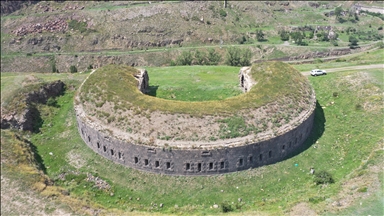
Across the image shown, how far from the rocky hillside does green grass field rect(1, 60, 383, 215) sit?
67.3m

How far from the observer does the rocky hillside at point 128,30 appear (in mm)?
113500

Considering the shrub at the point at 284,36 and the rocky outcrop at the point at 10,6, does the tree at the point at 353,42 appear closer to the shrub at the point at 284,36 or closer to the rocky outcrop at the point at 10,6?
the shrub at the point at 284,36

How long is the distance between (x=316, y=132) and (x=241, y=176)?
15.5 metres

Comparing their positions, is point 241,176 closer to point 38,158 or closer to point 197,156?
point 197,156

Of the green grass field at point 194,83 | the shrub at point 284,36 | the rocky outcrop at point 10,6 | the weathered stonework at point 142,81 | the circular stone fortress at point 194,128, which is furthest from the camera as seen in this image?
the rocky outcrop at point 10,6

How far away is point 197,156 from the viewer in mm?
36656

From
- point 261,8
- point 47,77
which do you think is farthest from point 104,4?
point 47,77

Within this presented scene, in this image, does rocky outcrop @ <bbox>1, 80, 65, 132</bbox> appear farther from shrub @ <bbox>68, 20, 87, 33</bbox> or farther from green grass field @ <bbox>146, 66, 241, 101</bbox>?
shrub @ <bbox>68, 20, 87, 33</bbox>

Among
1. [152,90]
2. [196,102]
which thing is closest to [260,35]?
[152,90]

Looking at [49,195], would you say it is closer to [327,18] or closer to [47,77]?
[47,77]

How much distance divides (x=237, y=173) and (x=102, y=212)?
1567 centimetres

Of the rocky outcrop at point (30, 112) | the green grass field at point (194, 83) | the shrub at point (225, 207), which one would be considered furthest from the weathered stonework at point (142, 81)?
the shrub at point (225, 207)

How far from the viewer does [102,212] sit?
32.5 m

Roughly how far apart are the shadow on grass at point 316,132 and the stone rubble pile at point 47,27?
104m
